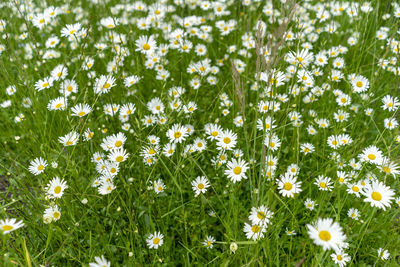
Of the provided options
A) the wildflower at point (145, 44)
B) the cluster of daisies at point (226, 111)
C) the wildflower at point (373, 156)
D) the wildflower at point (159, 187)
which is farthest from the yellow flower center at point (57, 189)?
the wildflower at point (373, 156)

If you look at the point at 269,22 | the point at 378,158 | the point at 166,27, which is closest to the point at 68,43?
the point at 166,27

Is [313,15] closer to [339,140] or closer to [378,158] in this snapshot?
[339,140]

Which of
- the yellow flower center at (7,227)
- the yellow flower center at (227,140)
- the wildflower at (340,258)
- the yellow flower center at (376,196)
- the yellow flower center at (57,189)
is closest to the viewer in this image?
the yellow flower center at (7,227)

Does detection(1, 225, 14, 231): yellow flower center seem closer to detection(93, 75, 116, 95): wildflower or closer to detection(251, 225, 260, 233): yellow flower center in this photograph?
detection(93, 75, 116, 95): wildflower

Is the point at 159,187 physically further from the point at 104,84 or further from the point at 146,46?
the point at 146,46

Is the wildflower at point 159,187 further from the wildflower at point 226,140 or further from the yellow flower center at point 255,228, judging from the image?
the yellow flower center at point 255,228

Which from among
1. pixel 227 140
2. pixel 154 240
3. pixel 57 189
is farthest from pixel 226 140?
pixel 57 189

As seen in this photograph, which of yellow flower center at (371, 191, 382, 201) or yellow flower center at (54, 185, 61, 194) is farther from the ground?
yellow flower center at (54, 185, 61, 194)

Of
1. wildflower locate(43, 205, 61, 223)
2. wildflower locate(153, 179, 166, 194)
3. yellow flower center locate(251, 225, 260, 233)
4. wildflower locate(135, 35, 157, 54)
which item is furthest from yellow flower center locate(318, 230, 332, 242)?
wildflower locate(135, 35, 157, 54)

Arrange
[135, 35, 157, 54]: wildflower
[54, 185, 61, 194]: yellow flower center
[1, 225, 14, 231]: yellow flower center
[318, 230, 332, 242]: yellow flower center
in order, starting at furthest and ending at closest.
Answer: [135, 35, 157, 54]: wildflower
[54, 185, 61, 194]: yellow flower center
[1, 225, 14, 231]: yellow flower center
[318, 230, 332, 242]: yellow flower center
